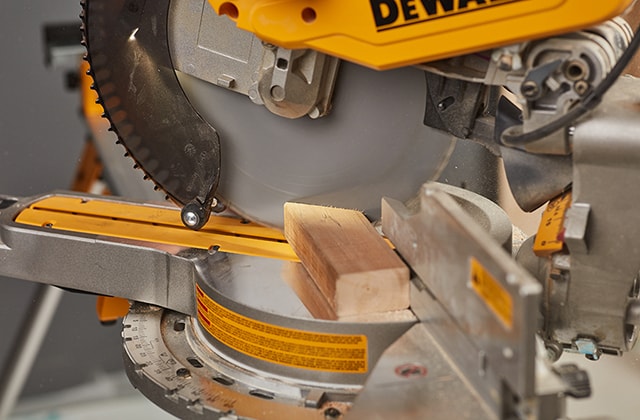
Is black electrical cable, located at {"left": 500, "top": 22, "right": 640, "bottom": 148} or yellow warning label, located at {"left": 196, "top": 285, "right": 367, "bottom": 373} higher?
black electrical cable, located at {"left": 500, "top": 22, "right": 640, "bottom": 148}

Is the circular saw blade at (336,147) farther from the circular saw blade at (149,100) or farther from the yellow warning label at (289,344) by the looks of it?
the yellow warning label at (289,344)

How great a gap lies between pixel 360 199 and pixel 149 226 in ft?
1.63

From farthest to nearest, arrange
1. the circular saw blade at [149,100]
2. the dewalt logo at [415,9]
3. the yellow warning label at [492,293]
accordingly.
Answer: the circular saw blade at [149,100] < the dewalt logo at [415,9] < the yellow warning label at [492,293]

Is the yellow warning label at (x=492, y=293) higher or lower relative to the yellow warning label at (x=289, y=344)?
higher

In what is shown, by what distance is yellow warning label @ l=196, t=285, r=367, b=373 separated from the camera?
1.90 meters

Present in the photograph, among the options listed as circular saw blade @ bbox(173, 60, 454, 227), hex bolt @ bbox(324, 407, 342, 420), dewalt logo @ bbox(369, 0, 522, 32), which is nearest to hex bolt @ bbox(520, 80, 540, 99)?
dewalt logo @ bbox(369, 0, 522, 32)

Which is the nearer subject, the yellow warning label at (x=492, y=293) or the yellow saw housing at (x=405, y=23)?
the yellow warning label at (x=492, y=293)

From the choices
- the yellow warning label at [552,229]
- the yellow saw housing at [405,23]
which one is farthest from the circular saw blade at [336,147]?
the yellow warning label at [552,229]

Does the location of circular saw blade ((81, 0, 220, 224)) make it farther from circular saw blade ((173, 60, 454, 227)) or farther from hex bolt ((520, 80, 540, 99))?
hex bolt ((520, 80, 540, 99))

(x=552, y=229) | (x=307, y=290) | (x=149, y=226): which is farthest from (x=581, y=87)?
(x=149, y=226)

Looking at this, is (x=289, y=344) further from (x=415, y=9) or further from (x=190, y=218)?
(x=415, y=9)

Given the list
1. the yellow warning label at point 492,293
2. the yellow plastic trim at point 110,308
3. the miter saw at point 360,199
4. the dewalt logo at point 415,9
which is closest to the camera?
the yellow warning label at point 492,293

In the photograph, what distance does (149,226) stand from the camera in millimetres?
2406

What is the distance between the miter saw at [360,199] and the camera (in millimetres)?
1727
